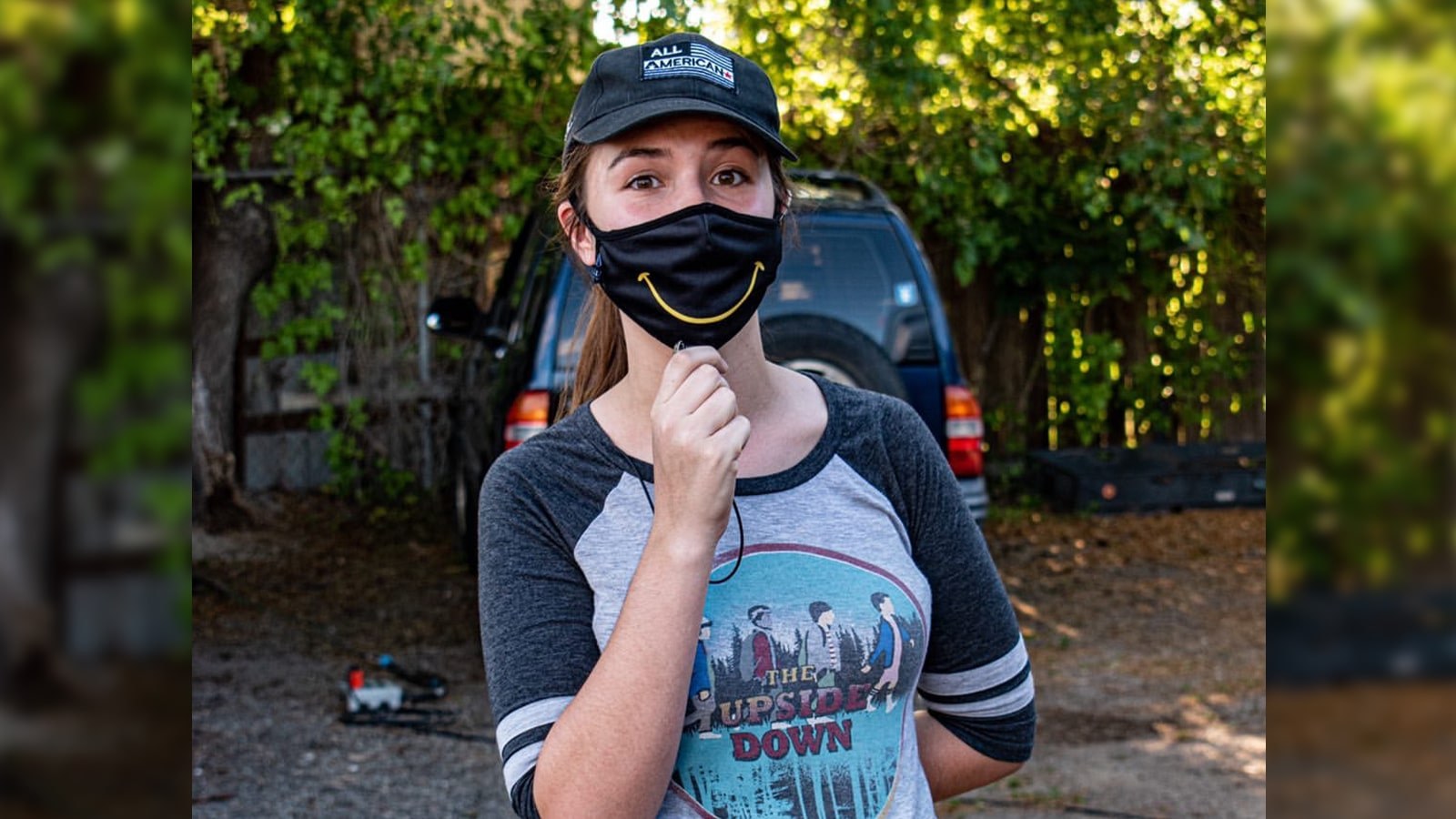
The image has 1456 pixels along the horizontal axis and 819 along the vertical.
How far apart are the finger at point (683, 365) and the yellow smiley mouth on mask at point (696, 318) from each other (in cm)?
9

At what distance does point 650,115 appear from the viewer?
1.60 metres

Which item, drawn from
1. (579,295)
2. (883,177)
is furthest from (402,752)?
(883,177)

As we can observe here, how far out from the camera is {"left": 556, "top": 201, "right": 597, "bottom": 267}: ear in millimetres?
1803

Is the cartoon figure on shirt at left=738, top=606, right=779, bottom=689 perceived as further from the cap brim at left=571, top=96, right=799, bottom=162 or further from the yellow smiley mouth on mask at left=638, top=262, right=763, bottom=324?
the cap brim at left=571, top=96, right=799, bottom=162

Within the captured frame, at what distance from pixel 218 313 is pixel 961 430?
19.5 ft

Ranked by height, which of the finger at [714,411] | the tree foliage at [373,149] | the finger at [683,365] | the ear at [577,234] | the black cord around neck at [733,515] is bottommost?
the black cord around neck at [733,515]

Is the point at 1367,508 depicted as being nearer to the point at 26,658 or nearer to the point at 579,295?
the point at 26,658

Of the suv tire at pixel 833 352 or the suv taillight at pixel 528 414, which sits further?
the suv tire at pixel 833 352

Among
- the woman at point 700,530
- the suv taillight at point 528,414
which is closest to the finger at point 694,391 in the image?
the woman at point 700,530

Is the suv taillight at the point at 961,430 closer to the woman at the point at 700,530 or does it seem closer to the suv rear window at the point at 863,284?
the suv rear window at the point at 863,284

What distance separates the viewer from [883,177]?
10.4 m

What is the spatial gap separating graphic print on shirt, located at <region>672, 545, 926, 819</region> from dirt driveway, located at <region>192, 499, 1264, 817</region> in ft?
8.49

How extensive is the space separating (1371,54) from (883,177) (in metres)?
9.78

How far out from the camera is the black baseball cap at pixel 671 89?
5.31 ft
